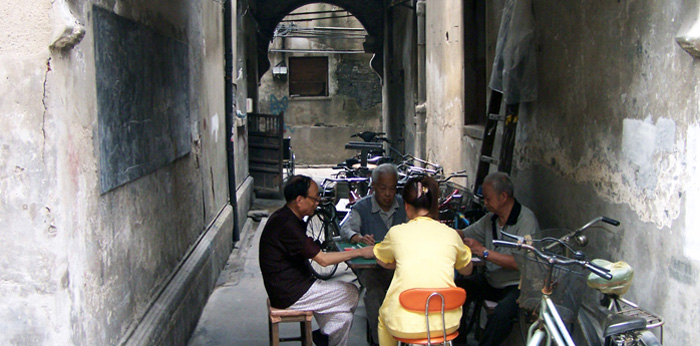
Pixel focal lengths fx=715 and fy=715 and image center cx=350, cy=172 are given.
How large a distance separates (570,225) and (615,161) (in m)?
0.86

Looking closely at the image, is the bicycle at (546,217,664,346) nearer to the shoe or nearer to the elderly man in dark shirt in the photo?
the elderly man in dark shirt

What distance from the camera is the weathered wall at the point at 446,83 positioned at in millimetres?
9039

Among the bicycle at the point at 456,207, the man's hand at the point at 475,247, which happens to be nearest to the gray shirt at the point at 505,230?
the man's hand at the point at 475,247

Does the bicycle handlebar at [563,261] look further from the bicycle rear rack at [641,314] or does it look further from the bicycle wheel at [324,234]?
the bicycle wheel at [324,234]

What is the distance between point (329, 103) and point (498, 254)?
2409 cm

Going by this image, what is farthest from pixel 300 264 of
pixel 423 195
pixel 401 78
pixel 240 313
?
pixel 401 78

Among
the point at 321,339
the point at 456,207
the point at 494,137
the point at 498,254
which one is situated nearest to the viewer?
the point at 498,254

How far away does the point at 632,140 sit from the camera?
12.0 ft

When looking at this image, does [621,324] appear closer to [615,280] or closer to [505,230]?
[615,280]

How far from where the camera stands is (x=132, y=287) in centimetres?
423

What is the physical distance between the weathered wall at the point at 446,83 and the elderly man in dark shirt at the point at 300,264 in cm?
479

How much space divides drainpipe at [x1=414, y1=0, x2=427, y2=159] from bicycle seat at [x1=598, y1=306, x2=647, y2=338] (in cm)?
904

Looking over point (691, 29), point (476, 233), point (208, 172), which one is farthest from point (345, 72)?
point (691, 29)

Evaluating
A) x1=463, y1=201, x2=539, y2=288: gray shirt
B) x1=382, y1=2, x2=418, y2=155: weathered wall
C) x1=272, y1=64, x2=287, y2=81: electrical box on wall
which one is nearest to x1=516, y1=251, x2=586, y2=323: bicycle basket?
x1=463, y1=201, x2=539, y2=288: gray shirt
